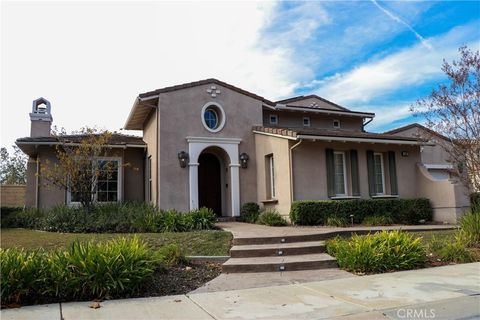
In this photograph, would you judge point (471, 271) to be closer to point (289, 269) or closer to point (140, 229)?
point (289, 269)

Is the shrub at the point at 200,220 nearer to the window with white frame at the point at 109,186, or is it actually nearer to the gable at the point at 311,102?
the window with white frame at the point at 109,186

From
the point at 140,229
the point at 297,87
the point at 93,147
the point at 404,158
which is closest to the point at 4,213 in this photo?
the point at 93,147

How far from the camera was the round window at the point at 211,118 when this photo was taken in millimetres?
16058

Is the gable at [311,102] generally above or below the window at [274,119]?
above

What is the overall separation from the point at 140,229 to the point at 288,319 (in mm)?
7701

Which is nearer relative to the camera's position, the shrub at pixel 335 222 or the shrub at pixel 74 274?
the shrub at pixel 74 274

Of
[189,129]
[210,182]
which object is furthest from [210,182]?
[189,129]

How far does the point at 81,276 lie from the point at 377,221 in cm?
1070

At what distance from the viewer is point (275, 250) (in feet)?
29.8

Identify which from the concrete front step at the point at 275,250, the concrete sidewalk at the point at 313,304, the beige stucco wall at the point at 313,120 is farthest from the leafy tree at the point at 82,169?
the concrete sidewalk at the point at 313,304

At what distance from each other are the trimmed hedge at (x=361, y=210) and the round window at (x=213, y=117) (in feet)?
15.6

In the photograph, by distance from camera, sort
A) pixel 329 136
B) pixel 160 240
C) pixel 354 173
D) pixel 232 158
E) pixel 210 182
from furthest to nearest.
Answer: pixel 210 182 → pixel 232 158 → pixel 354 173 → pixel 329 136 → pixel 160 240

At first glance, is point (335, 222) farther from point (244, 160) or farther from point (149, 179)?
point (149, 179)

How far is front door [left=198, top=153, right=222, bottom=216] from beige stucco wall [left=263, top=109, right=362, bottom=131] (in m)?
3.18
